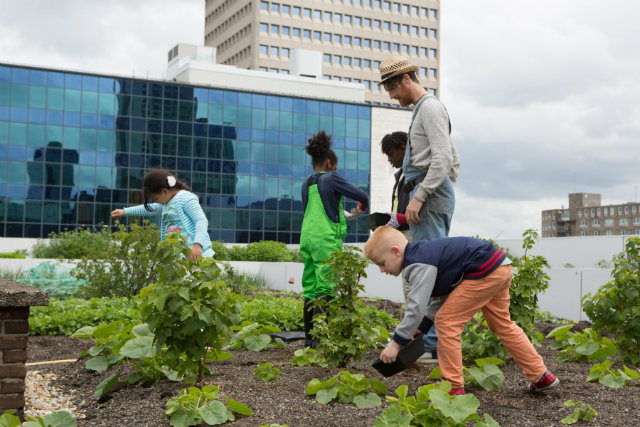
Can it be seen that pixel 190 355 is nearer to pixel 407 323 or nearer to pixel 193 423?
pixel 193 423

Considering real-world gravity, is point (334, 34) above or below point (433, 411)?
above

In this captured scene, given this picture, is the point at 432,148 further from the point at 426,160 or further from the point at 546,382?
the point at 546,382

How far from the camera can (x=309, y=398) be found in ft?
11.5

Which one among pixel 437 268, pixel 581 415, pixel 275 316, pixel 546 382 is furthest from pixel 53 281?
pixel 581 415

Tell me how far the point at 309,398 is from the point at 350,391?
275 mm

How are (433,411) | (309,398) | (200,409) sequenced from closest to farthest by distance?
1. (433,411)
2. (200,409)
3. (309,398)

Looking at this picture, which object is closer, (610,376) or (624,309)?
(610,376)

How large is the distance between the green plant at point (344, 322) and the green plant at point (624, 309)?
1.90 meters

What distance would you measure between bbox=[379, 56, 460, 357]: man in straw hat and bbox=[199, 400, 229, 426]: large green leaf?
1.75 meters

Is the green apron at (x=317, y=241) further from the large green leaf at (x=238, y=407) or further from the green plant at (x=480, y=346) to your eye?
the large green leaf at (x=238, y=407)

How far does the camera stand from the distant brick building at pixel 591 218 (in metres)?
168

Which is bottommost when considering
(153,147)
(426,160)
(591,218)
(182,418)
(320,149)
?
(182,418)

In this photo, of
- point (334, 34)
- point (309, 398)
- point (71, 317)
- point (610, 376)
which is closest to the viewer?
point (309, 398)

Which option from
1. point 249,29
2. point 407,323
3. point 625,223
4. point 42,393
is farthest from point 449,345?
point 625,223
